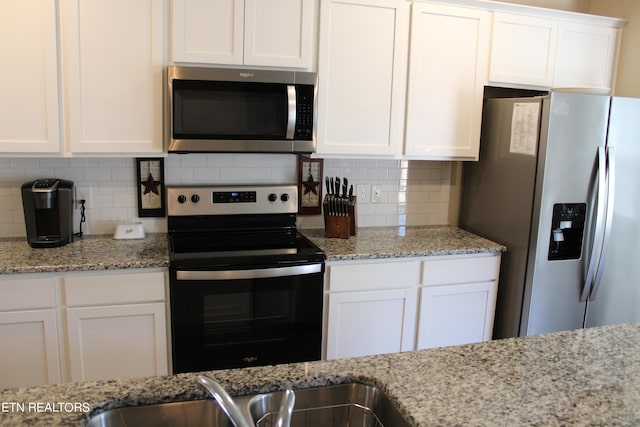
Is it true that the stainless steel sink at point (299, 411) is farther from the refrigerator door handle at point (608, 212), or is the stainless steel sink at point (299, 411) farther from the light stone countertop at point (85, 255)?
the refrigerator door handle at point (608, 212)

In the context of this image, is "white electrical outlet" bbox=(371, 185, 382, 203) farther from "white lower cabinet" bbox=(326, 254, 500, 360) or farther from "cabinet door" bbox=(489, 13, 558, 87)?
"cabinet door" bbox=(489, 13, 558, 87)

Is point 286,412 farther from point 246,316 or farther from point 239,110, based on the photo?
point 239,110

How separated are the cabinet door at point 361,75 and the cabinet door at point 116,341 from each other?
3.93ft

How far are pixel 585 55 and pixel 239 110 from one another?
2.08 meters

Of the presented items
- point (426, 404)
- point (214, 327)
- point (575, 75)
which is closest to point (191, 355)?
point (214, 327)

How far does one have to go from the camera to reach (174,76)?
7.86 feet

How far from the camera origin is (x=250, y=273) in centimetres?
237

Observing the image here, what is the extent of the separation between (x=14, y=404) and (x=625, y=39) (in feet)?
11.4

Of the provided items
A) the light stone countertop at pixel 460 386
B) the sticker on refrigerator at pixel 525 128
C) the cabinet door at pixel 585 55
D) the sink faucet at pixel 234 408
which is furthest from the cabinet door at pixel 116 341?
the cabinet door at pixel 585 55

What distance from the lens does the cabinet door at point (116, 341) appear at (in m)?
2.28

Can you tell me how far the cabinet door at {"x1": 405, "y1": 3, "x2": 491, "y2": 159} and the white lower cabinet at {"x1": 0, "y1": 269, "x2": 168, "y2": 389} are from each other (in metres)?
1.60

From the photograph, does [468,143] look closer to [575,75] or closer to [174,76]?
[575,75]

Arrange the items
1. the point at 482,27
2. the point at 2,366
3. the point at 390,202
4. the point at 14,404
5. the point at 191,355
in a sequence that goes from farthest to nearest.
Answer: the point at 390,202 < the point at 482,27 < the point at 191,355 < the point at 2,366 < the point at 14,404

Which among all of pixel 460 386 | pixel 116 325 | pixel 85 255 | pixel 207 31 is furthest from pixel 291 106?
pixel 460 386
